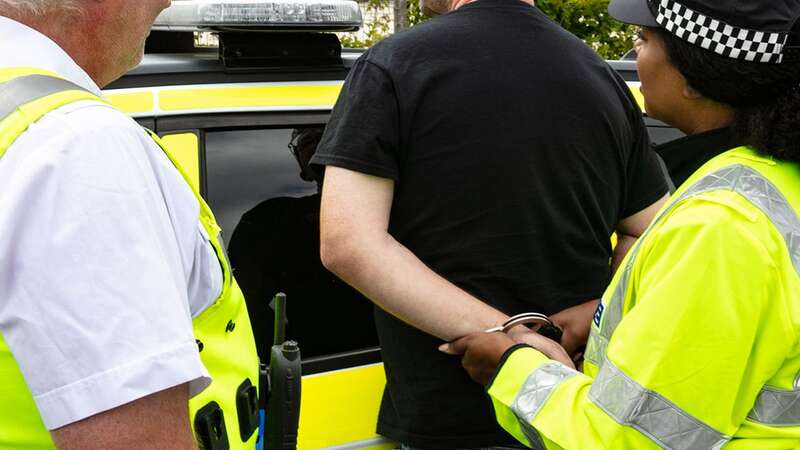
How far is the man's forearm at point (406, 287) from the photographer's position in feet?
5.66

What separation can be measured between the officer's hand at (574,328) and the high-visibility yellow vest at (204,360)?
2.20ft

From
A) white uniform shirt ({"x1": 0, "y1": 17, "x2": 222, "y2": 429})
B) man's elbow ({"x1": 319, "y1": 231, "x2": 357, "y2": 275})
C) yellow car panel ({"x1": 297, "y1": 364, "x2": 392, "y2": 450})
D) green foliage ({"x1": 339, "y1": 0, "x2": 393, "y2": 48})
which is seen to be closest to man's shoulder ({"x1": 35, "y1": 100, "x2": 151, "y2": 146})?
white uniform shirt ({"x1": 0, "y1": 17, "x2": 222, "y2": 429})

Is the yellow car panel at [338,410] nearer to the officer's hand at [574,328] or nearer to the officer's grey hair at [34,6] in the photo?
the officer's hand at [574,328]

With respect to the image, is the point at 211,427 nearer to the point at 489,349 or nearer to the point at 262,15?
the point at 489,349

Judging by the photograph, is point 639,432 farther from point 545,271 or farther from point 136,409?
point 136,409

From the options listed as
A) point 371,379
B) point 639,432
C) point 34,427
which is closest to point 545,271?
point 639,432

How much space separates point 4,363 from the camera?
0.93m

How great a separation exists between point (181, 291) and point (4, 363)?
0.20 m

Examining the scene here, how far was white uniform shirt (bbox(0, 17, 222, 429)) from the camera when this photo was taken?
2.94 feet

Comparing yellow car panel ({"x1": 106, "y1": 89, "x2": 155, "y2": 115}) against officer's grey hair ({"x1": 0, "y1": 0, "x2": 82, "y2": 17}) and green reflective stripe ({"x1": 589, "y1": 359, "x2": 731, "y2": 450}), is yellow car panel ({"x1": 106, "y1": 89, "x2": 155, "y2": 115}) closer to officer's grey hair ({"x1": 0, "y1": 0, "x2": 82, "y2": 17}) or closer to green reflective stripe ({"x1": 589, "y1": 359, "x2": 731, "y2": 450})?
officer's grey hair ({"x1": 0, "y1": 0, "x2": 82, "y2": 17})

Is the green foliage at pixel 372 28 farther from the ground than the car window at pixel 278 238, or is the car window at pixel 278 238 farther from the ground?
the car window at pixel 278 238

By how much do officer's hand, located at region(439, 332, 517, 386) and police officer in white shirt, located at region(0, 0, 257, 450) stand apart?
30.4 inches

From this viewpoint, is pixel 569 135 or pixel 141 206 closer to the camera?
pixel 141 206

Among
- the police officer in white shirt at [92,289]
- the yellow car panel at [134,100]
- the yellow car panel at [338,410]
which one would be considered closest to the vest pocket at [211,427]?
the police officer in white shirt at [92,289]
